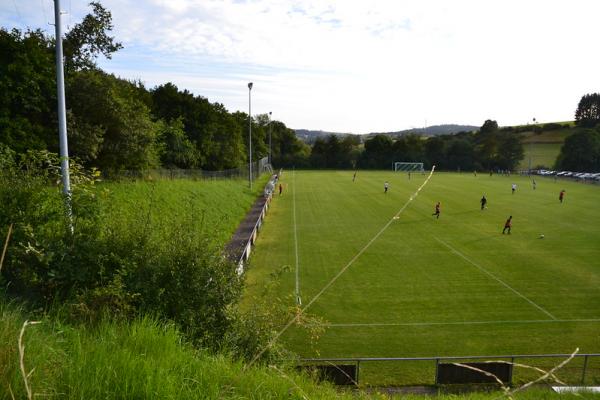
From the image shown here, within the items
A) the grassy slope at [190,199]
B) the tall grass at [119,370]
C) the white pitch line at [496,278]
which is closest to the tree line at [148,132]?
the grassy slope at [190,199]

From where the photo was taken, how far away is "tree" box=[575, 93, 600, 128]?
137125mm

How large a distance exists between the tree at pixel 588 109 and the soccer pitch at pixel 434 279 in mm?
115693

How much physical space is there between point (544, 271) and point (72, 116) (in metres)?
27.0

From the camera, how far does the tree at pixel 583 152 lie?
308ft

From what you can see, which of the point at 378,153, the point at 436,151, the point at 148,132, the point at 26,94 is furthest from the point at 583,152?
the point at 26,94

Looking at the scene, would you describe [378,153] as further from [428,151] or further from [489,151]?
[489,151]

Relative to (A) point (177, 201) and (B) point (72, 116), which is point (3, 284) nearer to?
(B) point (72, 116)

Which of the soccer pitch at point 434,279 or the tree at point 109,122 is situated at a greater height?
the tree at point 109,122

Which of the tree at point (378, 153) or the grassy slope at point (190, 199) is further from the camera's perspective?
the tree at point (378, 153)

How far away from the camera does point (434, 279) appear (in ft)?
69.7

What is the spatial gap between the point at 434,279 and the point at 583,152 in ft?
301

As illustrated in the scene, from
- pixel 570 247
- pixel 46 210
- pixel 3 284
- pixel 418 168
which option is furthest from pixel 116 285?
pixel 418 168

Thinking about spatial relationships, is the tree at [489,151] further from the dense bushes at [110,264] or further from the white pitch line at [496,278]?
the dense bushes at [110,264]

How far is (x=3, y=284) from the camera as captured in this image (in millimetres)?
7656
